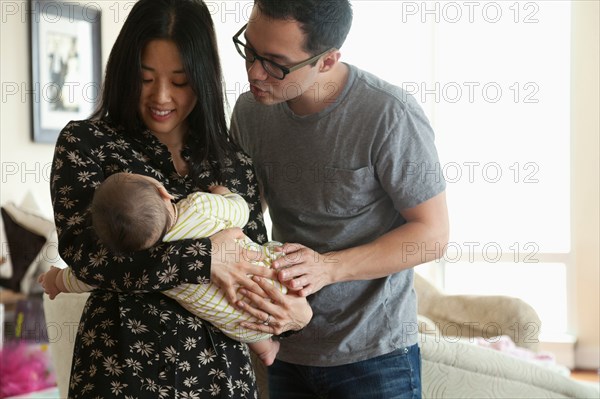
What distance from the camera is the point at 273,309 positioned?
1.71 m

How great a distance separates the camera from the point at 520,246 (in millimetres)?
6461

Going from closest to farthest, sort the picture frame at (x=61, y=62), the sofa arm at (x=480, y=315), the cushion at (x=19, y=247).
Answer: the sofa arm at (x=480, y=315) → the cushion at (x=19, y=247) → the picture frame at (x=61, y=62)

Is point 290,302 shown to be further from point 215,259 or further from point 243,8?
point 243,8

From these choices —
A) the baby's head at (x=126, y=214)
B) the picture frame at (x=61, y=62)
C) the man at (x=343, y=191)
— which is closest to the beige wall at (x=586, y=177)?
the picture frame at (x=61, y=62)

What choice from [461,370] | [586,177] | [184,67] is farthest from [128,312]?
[586,177]

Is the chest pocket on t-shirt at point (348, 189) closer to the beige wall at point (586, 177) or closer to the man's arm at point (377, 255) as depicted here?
the man's arm at point (377, 255)

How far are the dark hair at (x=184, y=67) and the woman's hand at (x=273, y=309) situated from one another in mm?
300

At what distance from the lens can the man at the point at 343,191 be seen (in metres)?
1.84

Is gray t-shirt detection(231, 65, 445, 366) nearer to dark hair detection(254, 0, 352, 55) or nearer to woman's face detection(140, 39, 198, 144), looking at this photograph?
dark hair detection(254, 0, 352, 55)

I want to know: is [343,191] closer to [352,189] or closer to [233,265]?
[352,189]

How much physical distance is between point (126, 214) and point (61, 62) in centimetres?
395

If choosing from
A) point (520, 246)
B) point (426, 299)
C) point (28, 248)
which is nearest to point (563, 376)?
point (426, 299)

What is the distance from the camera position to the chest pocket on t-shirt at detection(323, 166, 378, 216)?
6.15 ft

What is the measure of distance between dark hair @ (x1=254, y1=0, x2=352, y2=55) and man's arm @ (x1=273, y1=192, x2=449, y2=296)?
43 cm
